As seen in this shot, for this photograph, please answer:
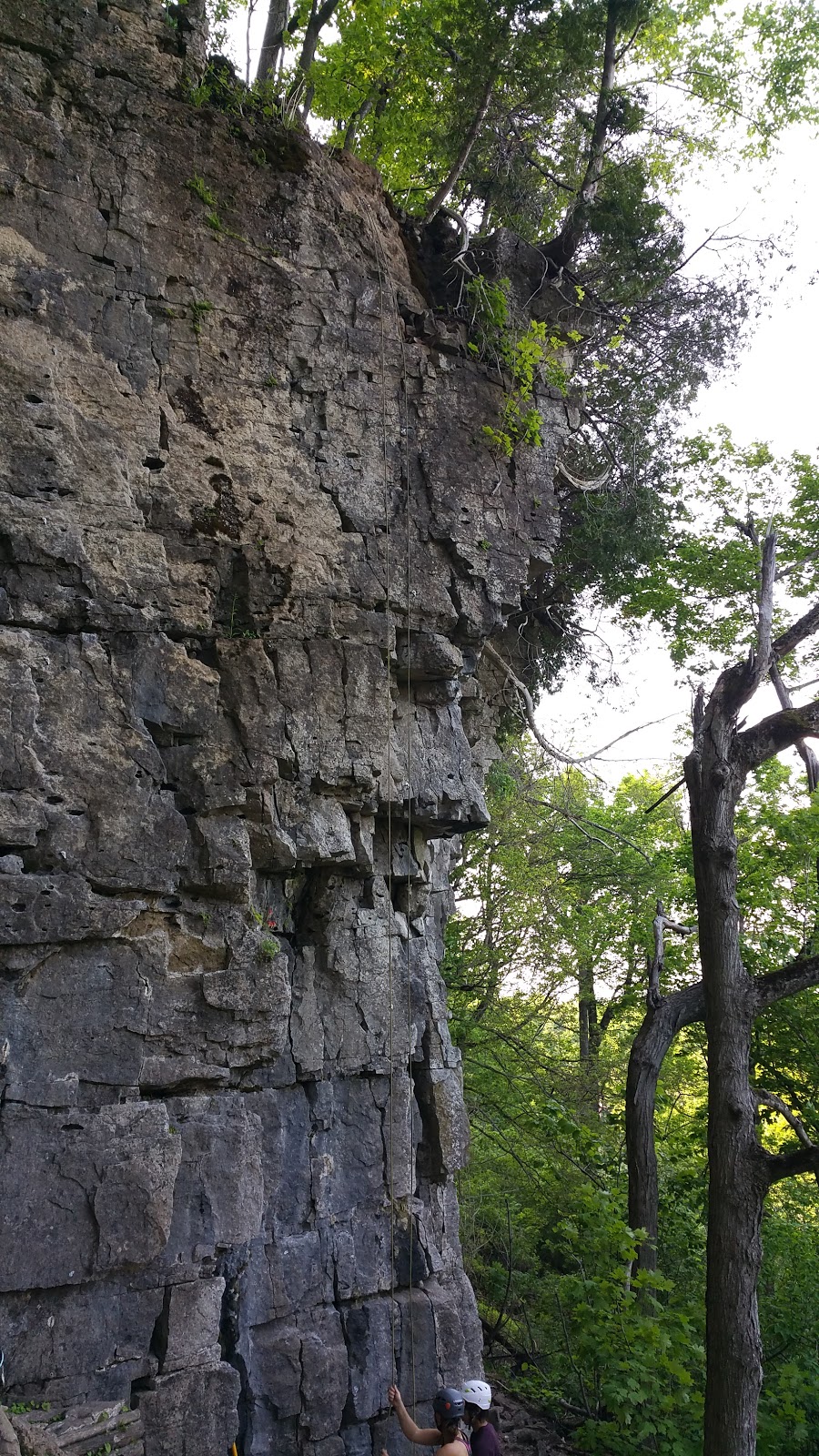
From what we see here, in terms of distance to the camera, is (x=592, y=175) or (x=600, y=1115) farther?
(x=600, y=1115)

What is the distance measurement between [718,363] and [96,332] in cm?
765

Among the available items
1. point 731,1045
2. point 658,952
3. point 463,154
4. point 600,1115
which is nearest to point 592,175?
point 463,154

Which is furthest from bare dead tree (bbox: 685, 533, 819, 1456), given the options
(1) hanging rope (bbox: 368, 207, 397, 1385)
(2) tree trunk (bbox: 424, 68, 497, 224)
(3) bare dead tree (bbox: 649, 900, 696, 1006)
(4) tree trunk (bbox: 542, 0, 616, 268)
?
(2) tree trunk (bbox: 424, 68, 497, 224)

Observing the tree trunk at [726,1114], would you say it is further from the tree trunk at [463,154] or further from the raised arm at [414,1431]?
the tree trunk at [463,154]

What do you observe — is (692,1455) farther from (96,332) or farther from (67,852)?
(96,332)

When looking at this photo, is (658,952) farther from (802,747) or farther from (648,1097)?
(802,747)

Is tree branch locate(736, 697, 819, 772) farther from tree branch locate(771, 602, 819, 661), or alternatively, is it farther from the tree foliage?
the tree foliage

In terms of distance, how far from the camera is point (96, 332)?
6641 mm

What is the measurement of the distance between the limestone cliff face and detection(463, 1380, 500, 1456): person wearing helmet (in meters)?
1.30

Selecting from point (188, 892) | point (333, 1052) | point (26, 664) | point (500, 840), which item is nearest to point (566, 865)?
point (500, 840)

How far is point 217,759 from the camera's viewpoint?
6.53 m

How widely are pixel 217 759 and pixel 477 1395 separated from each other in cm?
398

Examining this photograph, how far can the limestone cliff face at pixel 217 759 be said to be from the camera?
564 cm

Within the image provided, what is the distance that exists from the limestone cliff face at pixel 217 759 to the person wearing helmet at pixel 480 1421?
4.27 feet
